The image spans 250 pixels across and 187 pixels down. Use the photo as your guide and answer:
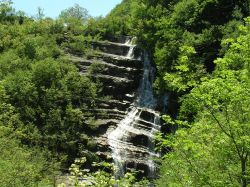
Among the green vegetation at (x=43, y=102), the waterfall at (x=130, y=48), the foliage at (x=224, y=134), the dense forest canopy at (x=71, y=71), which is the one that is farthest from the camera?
the waterfall at (x=130, y=48)

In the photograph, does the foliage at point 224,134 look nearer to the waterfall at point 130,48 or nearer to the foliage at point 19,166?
the foliage at point 19,166

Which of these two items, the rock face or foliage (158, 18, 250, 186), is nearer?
foliage (158, 18, 250, 186)

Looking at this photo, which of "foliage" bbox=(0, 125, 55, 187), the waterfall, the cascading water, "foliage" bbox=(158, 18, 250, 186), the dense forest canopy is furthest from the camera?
the waterfall

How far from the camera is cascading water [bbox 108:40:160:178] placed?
35.5 m

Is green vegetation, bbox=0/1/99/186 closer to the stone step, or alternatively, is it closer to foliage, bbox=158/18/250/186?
the stone step

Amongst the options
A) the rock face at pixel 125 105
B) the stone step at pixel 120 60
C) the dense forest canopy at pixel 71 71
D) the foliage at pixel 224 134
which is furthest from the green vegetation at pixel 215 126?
the stone step at pixel 120 60

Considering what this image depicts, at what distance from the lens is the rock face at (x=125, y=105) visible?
36219 millimetres

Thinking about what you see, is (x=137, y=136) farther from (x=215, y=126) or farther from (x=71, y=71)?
(x=215, y=126)

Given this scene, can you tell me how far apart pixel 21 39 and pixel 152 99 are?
16.8 meters

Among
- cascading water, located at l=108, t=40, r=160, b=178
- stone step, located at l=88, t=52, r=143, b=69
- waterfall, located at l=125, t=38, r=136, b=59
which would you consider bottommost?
cascading water, located at l=108, t=40, r=160, b=178

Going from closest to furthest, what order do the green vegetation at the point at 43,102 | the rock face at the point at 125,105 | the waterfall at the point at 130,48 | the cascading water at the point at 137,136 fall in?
the green vegetation at the point at 43,102
the cascading water at the point at 137,136
the rock face at the point at 125,105
the waterfall at the point at 130,48

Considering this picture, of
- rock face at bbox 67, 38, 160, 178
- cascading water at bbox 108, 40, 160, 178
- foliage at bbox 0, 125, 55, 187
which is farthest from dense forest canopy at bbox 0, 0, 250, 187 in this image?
cascading water at bbox 108, 40, 160, 178

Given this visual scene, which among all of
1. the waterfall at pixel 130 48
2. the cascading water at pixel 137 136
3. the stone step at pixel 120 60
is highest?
the waterfall at pixel 130 48

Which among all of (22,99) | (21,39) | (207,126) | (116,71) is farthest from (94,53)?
(207,126)
